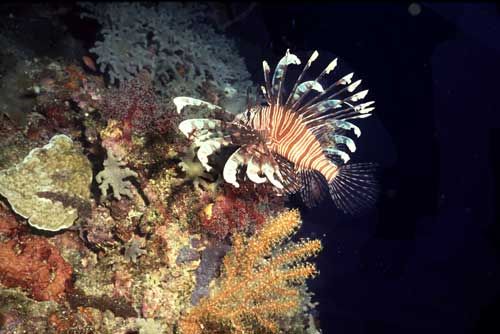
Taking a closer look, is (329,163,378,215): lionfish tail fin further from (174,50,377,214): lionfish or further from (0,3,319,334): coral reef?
(0,3,319,334): coral reef

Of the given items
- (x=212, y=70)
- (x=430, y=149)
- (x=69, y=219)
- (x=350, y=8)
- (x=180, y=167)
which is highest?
(x=350, y=8)

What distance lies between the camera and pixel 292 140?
9.27 feet

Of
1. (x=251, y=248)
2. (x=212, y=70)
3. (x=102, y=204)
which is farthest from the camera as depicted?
(x=212, y=70)

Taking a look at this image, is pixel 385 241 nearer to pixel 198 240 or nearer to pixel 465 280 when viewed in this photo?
pixel 465 280

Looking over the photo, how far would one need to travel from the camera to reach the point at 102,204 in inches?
117

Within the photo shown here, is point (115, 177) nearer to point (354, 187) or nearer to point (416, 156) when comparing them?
point (354, 187)

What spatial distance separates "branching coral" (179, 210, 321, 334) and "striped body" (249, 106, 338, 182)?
1.65 feet

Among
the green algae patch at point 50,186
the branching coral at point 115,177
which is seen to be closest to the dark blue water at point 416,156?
the branching coral at point 115,177

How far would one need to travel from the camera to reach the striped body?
278cm

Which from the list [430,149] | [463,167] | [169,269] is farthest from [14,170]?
[463,167]

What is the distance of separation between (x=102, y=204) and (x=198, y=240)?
92 centimetres

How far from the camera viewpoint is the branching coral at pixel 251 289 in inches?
107

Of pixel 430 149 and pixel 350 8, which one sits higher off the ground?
pixel 350 8

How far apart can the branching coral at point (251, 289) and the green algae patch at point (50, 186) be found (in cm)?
136
